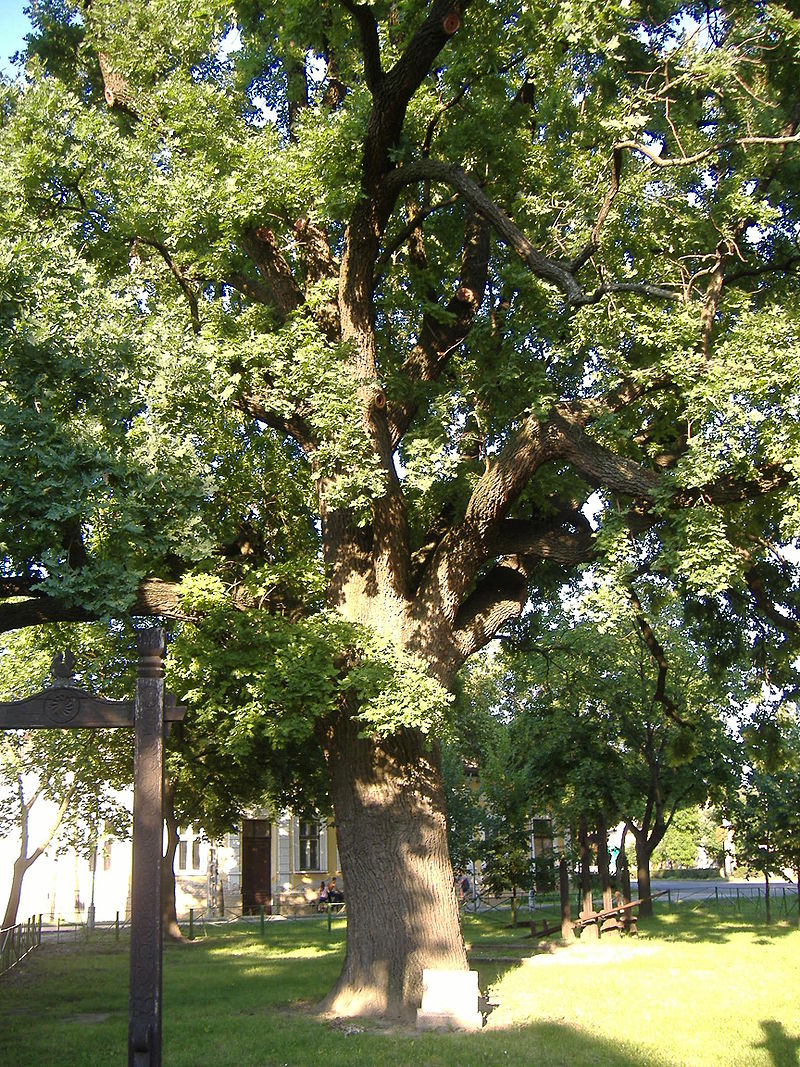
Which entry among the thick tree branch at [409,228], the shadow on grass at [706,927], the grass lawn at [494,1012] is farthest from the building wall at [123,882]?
the thick tree branch at [409,228]

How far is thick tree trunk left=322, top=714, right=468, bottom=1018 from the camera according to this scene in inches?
492

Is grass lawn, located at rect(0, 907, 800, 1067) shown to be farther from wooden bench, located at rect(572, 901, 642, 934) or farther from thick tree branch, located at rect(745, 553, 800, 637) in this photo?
thick tree branch, located at rect(745, 553, 800, 637)

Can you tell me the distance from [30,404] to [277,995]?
10.0 metres

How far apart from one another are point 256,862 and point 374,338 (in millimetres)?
32899

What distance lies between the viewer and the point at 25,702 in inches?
281

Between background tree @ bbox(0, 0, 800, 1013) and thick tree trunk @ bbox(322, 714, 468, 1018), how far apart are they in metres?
0.04

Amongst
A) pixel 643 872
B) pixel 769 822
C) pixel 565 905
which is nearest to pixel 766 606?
pixel 565 905

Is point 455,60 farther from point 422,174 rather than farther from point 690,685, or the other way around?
point 690,685

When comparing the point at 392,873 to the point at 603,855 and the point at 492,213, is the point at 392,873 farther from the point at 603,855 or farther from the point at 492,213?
the point at 603,855

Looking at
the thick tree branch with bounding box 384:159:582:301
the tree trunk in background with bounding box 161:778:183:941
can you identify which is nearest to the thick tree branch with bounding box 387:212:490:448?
the thick tree branch with bounding box 384:159:582:301

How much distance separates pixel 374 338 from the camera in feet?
46.3

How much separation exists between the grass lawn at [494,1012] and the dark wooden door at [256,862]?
18.4 metres

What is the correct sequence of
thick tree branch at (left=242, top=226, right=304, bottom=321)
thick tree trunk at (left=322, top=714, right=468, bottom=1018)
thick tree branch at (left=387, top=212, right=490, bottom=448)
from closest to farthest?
thick tree trunk at (left=322, top=714, right=468, bottom=1018)
thick tree branch at (left=242, top=226, right=304, bottom=321)
thick tree branch at (left=387, top=212, right=490, bottom=448)

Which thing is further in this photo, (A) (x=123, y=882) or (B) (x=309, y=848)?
(B) (x=309, y=848)
